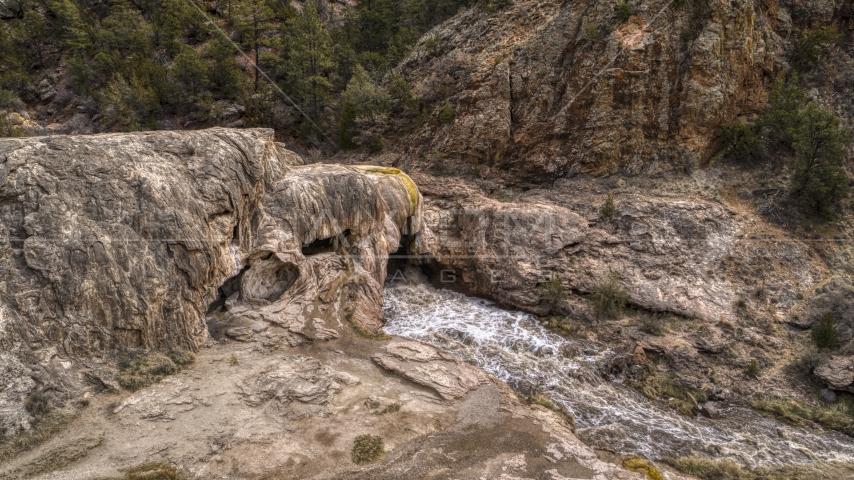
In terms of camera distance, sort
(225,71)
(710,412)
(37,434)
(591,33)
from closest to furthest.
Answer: (37,434) < (710,412) < (591,33) < (225,71)

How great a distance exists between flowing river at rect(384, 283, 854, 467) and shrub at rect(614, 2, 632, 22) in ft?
53.7

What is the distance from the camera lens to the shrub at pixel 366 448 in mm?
9016

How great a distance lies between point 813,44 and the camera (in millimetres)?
20625

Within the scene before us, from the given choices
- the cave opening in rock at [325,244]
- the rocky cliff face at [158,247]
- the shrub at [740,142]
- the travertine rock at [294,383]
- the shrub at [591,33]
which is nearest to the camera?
the rocky cliff face at [158,247]

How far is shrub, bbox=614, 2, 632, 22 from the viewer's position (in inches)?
853

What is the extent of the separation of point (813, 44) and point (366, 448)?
26.9 metres

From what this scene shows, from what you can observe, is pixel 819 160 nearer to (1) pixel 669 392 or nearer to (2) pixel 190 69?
(1) pixel 669 392

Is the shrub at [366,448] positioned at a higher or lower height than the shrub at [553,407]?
higher

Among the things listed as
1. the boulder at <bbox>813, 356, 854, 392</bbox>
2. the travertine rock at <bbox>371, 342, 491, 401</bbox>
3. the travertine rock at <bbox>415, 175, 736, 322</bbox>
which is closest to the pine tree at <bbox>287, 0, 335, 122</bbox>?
the travertine rock at <bbox>415, 175, 736, 322</bbox>

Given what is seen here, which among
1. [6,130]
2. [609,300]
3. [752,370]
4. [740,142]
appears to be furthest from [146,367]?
[740,142]

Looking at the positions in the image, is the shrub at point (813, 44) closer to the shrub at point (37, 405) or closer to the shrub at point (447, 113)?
the shrub at point (447, 113)

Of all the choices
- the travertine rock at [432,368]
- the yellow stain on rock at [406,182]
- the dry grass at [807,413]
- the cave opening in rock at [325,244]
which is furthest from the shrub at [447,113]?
the dry grass at [807,413]

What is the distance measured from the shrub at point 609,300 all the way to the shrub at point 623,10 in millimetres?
14360

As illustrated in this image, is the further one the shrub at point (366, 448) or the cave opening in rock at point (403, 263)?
the cave opening in rock at point (403, 263)
